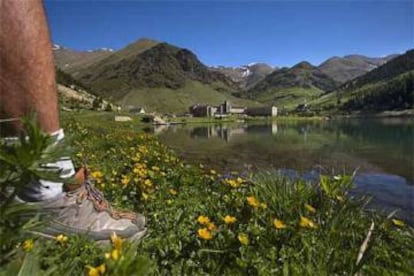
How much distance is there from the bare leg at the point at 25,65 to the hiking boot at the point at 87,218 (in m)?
0.55

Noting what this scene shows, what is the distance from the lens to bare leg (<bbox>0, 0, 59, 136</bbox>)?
7.79 feet

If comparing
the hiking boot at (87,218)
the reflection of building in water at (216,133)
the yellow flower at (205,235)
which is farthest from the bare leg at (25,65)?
the reflection of building in water at (216,133)

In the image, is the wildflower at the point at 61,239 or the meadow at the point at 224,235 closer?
the meadow at the point at 224,235

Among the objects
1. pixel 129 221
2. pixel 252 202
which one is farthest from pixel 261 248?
pixel 129 221

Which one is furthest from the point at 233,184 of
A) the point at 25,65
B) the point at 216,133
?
the point at 216,133

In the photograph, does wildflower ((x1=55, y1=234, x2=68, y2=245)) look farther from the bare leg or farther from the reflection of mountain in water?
the reflection of mountain in water

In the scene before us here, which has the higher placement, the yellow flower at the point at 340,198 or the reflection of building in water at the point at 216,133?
the yellow flower at the point at 340,198

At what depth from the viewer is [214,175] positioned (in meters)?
6.79

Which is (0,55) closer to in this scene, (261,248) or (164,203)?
(261,248)

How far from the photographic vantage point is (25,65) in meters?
2.43

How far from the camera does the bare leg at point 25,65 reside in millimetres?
2375

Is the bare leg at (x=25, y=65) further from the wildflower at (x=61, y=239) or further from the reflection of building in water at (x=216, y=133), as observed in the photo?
the reflection of building in water at (x=216, y=133)

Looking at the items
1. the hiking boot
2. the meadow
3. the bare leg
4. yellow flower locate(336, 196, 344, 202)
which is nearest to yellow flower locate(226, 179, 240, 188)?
the meadow

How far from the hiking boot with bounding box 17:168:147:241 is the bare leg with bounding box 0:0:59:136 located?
547mm
